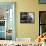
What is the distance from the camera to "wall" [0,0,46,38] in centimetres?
516

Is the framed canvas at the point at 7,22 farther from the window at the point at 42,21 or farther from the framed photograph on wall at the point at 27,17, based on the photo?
the window at the point at 42,21

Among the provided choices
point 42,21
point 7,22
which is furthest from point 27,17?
point 7,22

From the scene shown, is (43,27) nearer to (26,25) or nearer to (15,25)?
(26,25)

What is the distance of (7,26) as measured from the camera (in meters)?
5.32

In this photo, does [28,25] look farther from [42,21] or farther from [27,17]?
[42,21]

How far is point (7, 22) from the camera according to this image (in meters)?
5.32

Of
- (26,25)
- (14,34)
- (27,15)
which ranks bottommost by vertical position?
(14,34)

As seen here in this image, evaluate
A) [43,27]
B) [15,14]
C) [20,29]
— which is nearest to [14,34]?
[20,29]

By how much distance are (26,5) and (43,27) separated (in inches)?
39.8

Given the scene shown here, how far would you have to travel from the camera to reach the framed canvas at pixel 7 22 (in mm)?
5250

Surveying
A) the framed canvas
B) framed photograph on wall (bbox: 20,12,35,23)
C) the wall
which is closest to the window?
the wall

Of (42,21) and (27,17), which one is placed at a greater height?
(27,17)

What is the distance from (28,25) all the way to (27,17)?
0.30 metres

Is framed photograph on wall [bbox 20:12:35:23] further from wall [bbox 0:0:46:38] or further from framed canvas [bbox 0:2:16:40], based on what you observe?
framed canvas [bbox 0:2:16:40]
